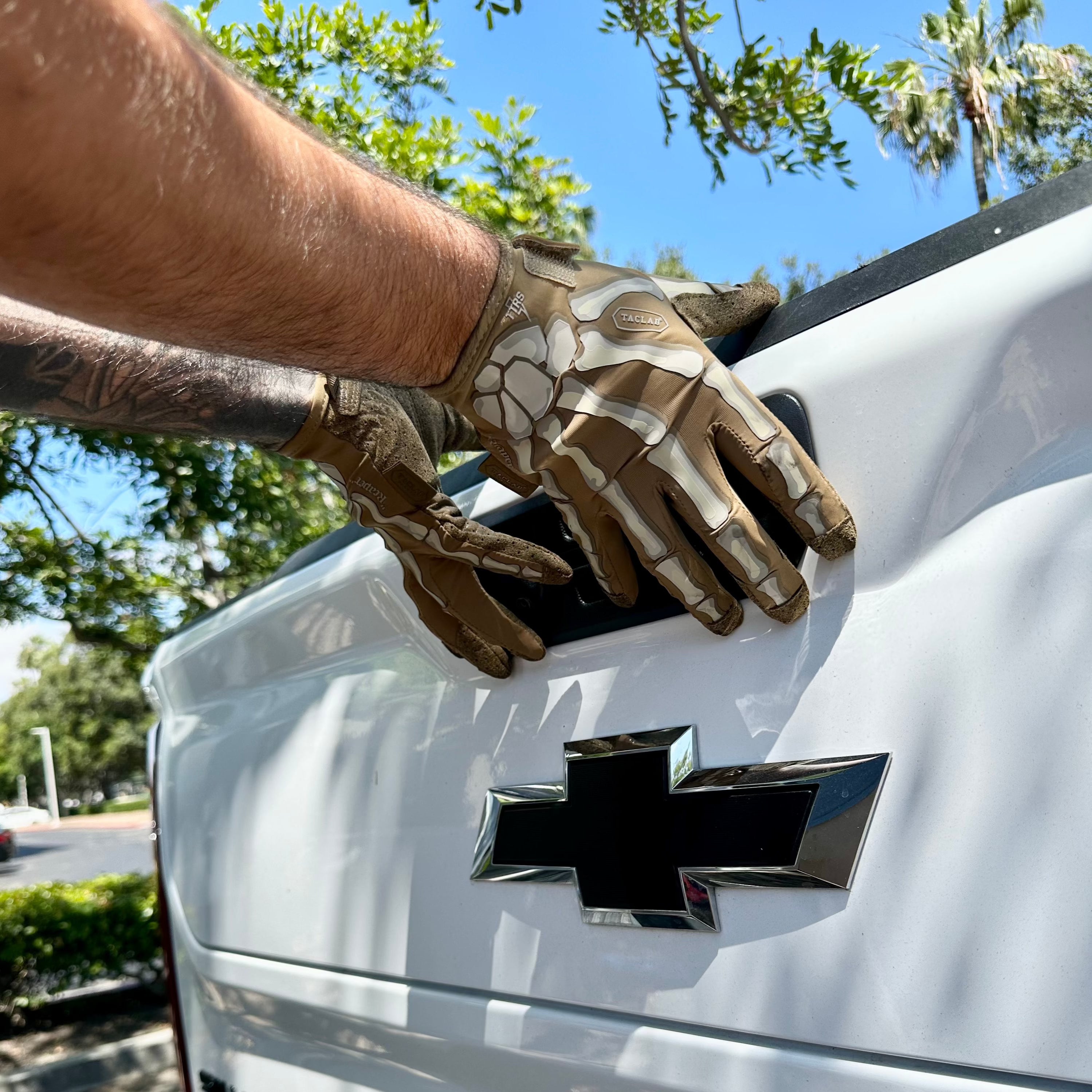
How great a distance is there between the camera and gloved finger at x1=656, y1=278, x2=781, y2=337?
120cm

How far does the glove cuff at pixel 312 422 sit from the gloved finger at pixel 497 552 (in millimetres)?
301

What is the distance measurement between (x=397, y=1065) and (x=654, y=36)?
4.01m

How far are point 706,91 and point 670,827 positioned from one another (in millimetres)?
3576

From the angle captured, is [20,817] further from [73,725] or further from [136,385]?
[136,385]

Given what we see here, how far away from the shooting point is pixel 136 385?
5.24 feet

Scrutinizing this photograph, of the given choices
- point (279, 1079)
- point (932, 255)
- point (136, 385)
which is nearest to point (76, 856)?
point (279, 1079)

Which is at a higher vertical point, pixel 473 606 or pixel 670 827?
pixel 473 606

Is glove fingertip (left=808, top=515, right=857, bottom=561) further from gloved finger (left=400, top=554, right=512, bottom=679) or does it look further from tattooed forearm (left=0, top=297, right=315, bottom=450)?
tattooed forearm (left=0, top=297, right=315, bottom=450)

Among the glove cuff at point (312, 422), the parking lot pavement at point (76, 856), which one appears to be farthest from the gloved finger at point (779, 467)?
the parking lot pavement at point (76, 856)

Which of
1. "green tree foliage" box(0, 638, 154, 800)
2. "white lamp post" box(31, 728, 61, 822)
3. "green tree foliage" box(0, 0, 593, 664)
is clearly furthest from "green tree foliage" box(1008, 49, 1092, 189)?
"white lamp post" box(31, 728, 61, 822)

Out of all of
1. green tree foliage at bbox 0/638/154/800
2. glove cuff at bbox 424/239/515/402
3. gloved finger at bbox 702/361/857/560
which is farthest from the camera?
green tree foliage at bbox 0/638/154/800

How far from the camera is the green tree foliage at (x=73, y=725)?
39938 millimetres

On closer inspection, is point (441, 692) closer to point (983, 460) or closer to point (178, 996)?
point (983, 460)

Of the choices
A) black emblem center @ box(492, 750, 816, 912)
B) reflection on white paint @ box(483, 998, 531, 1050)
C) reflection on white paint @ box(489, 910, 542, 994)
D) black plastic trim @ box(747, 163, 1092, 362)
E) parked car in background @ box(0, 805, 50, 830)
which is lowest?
parked car in background @ box(0, 805, 50, 830)
